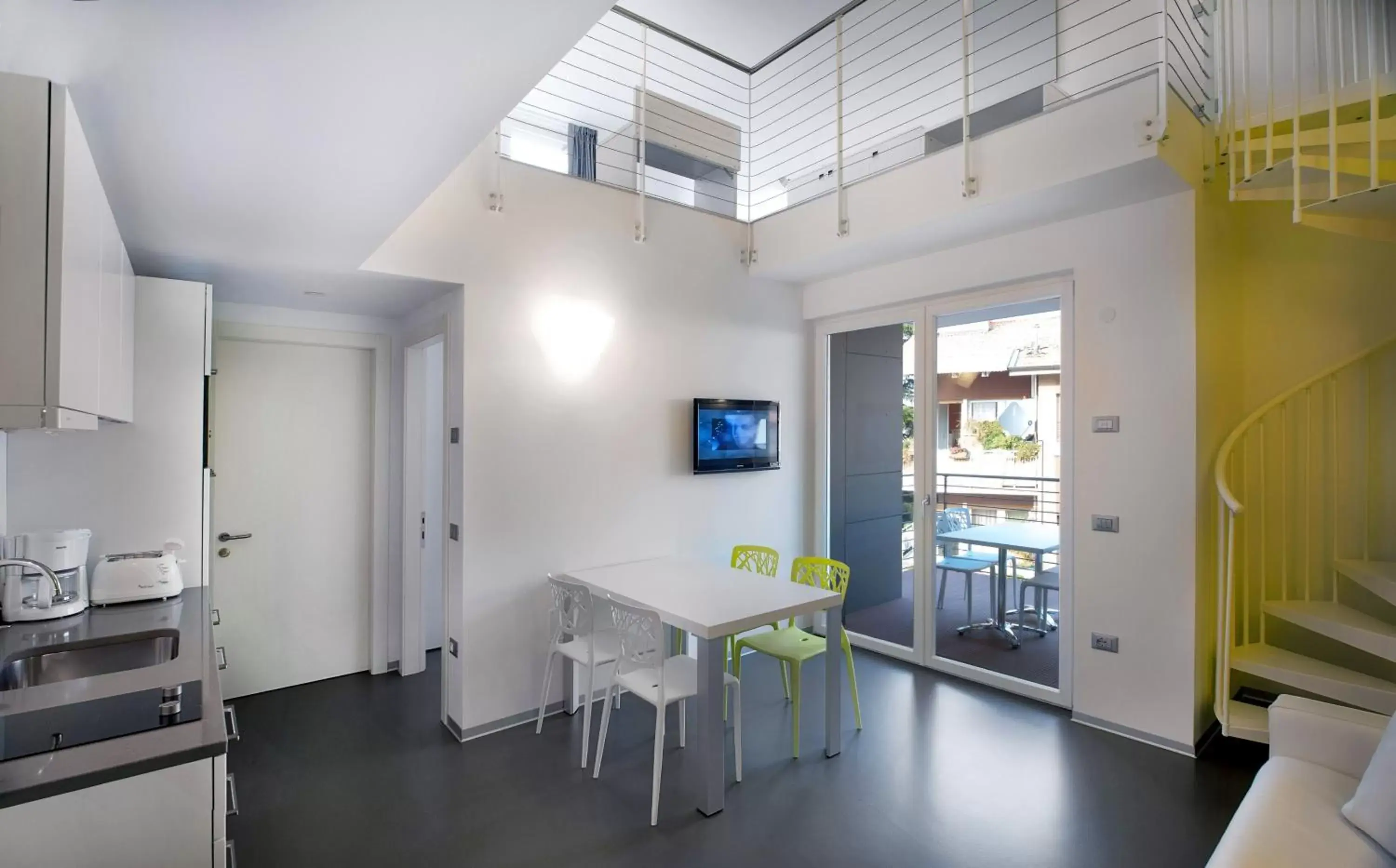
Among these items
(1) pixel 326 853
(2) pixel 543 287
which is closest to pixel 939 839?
(1) pixel 326 853

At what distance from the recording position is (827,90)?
5.07 m

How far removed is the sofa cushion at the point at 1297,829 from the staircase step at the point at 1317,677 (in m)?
0.76

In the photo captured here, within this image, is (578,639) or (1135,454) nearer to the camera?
(1135,454)

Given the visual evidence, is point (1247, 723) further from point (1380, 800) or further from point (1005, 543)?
point (1005, 543)

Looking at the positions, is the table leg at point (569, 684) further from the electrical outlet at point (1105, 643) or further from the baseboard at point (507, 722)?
the electrical outlet at point (1105, 643)

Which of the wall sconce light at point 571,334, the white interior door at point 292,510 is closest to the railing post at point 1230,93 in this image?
the wall sconce light at point 571,334

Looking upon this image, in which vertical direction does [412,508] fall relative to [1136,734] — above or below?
above

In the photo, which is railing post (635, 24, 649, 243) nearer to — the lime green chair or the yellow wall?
the lime green chair

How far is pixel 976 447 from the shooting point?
4148mm

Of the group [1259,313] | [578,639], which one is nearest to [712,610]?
[578,639]

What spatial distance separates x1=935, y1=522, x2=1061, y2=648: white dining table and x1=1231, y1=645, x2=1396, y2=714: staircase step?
91 cm

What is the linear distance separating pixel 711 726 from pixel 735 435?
2.10 m

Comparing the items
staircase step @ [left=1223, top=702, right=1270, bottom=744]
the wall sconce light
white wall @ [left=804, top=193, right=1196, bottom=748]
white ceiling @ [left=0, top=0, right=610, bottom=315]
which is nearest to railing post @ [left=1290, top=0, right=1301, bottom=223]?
white wall @ [left=804, top=193, right=1196, bottom=748]

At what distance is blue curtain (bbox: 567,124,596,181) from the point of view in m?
4.95
